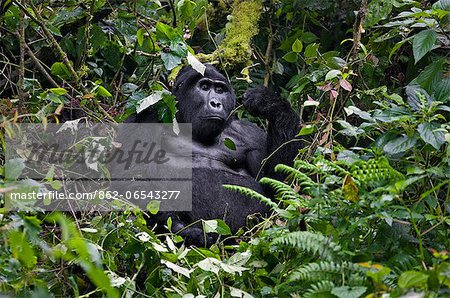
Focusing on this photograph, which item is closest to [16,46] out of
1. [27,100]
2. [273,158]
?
[27,100]

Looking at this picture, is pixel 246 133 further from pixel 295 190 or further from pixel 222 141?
pixel 295 190

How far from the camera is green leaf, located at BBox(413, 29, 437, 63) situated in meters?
3.40

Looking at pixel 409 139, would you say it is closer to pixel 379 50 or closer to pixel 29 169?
pixel 379 50

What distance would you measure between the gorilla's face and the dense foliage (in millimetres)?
321

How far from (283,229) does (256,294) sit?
0.25 m

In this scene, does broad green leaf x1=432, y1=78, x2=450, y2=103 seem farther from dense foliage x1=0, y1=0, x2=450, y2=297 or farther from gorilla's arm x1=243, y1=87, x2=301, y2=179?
gorilla's arm x1=243, y1=87, x2=301, y2=179

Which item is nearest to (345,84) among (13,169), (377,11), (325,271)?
(377,11)

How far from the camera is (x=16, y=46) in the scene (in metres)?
5.11

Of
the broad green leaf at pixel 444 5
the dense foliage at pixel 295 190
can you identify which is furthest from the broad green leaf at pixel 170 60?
the broad green leaf at pixel 444 5

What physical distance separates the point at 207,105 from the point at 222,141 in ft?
0.96

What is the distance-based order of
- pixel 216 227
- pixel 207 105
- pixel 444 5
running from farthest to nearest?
1. pixel 207 105
2. pixel 444 5
3. pixel 216 227

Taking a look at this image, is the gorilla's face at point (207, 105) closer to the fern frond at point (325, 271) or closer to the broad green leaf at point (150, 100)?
the broad green leaf at point (150, 100)

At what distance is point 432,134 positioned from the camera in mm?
2695

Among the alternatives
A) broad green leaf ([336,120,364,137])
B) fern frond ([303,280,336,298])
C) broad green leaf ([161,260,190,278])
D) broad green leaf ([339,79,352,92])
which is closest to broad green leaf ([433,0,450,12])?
broad green leaf ([339,79,352,92])
